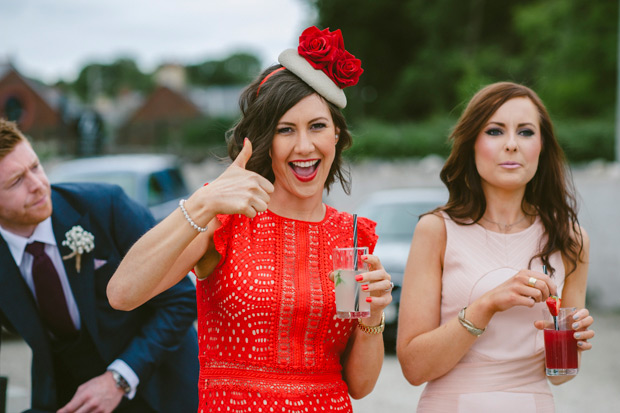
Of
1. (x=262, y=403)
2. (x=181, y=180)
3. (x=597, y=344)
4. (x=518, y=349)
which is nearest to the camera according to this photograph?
(x=262, y=403)

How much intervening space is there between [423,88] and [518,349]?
3107cm

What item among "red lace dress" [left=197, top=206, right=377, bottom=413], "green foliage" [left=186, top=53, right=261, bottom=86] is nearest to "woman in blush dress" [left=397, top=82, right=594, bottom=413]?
"red lace dress" [left=197, top=206, right=377, bottom=413]

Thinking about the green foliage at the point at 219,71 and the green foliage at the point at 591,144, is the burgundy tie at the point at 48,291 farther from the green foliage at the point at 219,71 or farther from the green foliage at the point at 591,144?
the green foliage at the point at 219,71

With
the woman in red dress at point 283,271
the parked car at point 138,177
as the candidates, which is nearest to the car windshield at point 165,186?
the parked car at point 138,177

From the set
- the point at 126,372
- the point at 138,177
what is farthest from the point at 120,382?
the point at 138,177

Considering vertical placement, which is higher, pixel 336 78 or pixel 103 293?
pixel 336 78

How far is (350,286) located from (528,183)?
3.66 feet

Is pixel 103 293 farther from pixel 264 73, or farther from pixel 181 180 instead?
pixel 181 180

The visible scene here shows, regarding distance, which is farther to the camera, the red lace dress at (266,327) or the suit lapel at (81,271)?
the suit lapel at (81,271)

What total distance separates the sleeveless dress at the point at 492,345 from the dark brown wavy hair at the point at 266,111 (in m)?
0.73

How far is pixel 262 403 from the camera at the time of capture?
7.04 ft

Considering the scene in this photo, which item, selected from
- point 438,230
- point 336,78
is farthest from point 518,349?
point 336,78

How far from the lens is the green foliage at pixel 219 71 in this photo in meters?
94.4

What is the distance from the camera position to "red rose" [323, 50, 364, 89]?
2.32 metres
